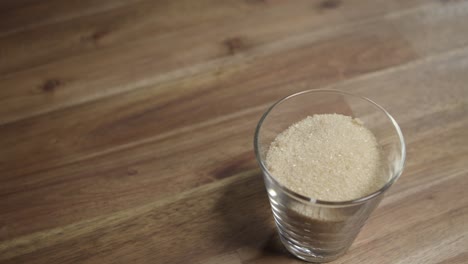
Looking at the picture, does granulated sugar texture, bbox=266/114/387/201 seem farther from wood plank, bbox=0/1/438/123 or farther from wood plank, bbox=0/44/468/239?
wood plank, bbox=0/1/438/123

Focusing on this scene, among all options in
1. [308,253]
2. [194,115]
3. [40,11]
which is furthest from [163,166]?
[40,11]

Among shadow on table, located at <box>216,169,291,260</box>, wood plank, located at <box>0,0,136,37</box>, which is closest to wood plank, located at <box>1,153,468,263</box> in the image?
shadow on table, located at <box>216,169,291,260</box>

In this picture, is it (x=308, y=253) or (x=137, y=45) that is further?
(x=137, y=45)

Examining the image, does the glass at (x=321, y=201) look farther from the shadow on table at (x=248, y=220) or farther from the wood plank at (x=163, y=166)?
the wood plank at (x=163, y=166)

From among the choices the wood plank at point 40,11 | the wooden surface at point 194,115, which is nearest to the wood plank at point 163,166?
the wooden surface at point 194,115

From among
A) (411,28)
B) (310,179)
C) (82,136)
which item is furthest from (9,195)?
(411,28)

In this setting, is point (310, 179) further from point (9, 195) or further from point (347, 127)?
point (9, 195)

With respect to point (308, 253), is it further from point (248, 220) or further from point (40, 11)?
point (40, 11)
